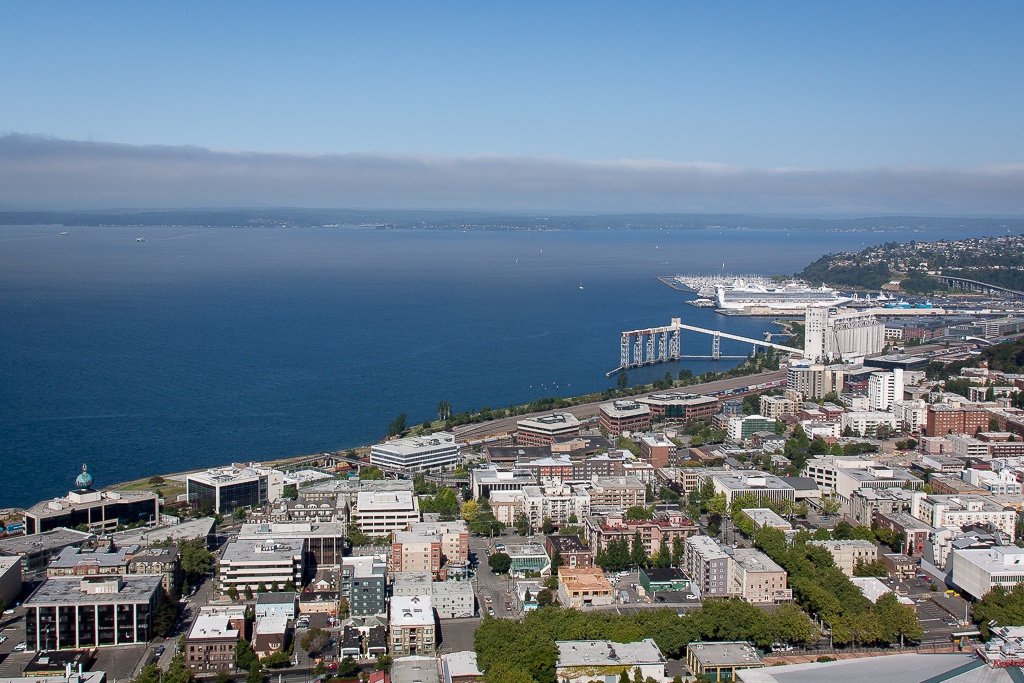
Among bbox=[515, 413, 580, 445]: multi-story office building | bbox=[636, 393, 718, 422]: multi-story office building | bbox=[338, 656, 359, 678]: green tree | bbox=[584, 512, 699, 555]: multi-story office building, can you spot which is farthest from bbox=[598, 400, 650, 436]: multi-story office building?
bbox=[338, 656, 359, 678]: green tree

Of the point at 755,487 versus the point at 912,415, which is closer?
the point at 755,487

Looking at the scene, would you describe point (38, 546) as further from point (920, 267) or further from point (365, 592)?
point (920, 267)

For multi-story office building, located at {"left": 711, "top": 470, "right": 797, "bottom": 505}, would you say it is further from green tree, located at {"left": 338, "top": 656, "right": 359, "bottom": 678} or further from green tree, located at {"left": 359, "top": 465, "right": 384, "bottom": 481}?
green tree, located at {"left": 338, "top": 656, "right": 359, "bottom": 678}

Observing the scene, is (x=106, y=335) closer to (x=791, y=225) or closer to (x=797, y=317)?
(x=797, y=317)

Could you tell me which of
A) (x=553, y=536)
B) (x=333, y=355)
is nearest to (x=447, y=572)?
(x=553, y=536)

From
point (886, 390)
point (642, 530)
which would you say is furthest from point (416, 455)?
point (886, 390)
